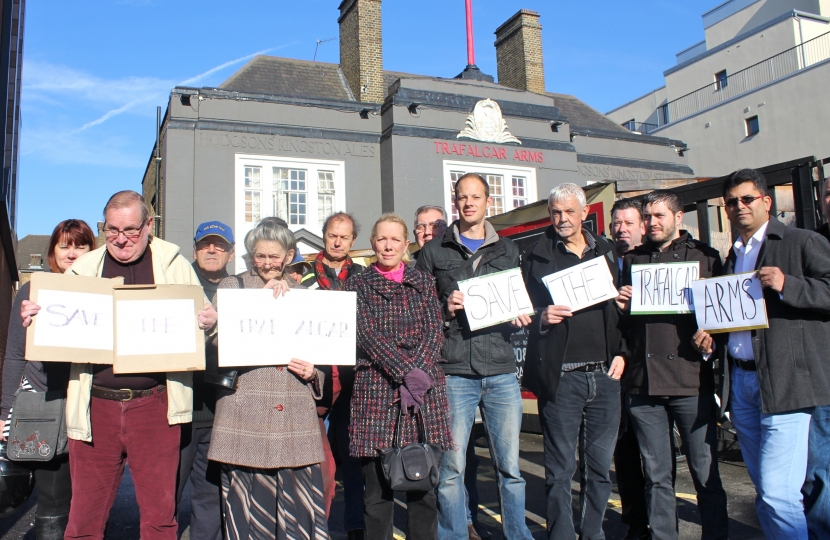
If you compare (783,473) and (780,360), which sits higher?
(780,360)

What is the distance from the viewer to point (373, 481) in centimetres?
383

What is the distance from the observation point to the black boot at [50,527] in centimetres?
381

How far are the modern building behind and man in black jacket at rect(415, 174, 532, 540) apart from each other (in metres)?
25.2

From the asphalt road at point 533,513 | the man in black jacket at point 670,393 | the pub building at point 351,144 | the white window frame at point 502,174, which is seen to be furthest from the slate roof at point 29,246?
the man in black jacket at point 670,393

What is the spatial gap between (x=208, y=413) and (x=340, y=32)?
19.4 meters

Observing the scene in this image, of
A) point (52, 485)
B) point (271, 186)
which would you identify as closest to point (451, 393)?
point (52, 485)

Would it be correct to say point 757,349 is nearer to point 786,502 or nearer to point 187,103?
point 786,502

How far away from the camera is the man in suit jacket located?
11.2 feet

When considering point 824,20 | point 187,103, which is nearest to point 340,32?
point 187,103

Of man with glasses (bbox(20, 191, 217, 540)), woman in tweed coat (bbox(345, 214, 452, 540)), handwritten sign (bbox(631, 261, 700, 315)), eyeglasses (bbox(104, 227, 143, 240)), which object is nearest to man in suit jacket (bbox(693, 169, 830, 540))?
handwritten sign (bbox(631, 261, 700, 315))

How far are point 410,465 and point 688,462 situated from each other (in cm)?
174

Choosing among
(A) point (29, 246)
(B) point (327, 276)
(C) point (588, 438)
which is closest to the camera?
(C) point (588, 438)

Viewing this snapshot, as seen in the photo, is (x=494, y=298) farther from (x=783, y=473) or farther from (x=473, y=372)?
(x=783, y=473)

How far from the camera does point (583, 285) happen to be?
4.09 meters
